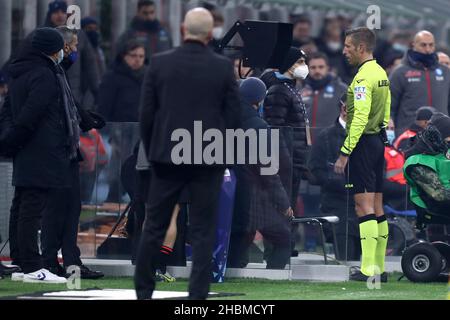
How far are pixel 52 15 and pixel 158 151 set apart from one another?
23.8 feet

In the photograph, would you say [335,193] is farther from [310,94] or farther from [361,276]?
[310,94]

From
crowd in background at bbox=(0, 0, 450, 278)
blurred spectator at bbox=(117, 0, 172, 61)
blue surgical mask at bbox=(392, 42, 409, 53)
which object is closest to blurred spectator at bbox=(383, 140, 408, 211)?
crowd in background at bbox=(0, 0, 450, 278)

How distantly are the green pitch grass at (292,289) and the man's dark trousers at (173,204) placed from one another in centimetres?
134

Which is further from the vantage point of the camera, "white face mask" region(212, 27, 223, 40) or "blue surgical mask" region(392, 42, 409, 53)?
"blue surgical mask" region(392, 42, 409, 53)

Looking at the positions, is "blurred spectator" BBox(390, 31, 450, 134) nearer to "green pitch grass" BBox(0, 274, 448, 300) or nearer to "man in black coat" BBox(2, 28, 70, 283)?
"green pitch grass" BBox(0, 274, 448, 300)

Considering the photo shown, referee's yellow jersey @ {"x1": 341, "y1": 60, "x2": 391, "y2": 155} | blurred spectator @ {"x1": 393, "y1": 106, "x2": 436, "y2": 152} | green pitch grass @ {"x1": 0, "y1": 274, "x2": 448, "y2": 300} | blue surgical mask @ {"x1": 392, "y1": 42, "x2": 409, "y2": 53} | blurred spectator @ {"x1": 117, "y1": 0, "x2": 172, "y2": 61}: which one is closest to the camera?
green pitch grass @ {"x1": 0, "y1": 274, "x2": 448, "y2": 300}

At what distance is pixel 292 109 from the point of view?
1556 centimetres

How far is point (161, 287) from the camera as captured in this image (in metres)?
14.0

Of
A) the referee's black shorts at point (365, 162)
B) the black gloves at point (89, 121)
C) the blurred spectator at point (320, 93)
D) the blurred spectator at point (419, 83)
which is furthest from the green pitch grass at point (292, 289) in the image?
the blurred spectator at point (320, 93)

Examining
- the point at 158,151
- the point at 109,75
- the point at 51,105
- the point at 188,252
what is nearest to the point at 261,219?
the point at 188,252

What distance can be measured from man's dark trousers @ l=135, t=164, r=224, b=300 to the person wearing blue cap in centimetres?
322

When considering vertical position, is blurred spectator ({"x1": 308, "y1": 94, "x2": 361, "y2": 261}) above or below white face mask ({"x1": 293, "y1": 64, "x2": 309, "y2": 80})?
below

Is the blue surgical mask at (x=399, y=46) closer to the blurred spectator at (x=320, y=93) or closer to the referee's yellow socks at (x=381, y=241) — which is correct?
the blurred spectator at (x=320, y=93)

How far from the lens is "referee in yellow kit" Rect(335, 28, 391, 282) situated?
14.4 metres
